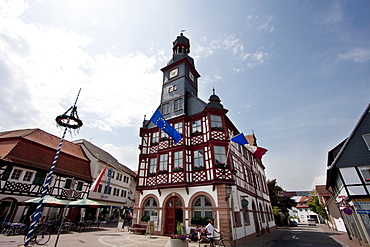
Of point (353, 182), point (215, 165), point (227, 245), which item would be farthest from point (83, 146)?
point (353, 182)

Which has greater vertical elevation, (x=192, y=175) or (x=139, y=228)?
(x=192, y=175)

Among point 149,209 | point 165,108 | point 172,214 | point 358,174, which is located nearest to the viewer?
point 358,174

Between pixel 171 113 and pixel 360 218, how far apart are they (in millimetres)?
17833

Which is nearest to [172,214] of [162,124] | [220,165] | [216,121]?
[220,165]

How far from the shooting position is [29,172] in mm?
19750

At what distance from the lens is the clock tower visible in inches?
834

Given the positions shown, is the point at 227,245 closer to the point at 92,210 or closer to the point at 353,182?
the point at 353,182

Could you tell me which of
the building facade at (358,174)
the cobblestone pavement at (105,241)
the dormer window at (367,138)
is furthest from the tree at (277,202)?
the dormer window at (367,138)

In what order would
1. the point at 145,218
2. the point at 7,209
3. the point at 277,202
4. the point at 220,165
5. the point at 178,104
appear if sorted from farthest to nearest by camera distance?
the point at 277,202, the point at 178,104, the point at 7,209, the point at 145,218, the point at 220,165

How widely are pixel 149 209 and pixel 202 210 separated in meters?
5.83

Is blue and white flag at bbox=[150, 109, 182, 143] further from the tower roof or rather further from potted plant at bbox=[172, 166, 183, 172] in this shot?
the tower roof

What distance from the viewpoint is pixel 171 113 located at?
69.5 feet

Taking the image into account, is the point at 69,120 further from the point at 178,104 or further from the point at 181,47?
the point at 181,47

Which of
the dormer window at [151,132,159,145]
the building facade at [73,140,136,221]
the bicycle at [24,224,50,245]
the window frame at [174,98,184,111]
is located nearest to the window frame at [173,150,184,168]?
the dormer window at [151,132,159,145]
